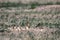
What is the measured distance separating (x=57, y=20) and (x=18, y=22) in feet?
10.00

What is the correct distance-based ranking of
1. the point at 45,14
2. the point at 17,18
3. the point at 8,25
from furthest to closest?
the point at 45,14
the point at 17,18
the point at 8,25

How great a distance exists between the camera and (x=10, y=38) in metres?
12.1

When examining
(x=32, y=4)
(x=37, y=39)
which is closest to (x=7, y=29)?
(x=37, y=39)

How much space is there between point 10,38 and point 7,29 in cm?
181

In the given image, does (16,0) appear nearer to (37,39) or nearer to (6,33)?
(6,33)

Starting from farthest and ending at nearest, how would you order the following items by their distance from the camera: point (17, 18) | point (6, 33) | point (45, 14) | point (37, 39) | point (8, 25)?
point (45, 14) → point (17, 18) → point (8, 25) → point (6, 33) → point (37, 39)

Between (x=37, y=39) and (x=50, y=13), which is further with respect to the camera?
(x=50, y=13)

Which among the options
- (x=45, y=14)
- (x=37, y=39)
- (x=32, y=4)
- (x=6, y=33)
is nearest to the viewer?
(x=37, y=39)

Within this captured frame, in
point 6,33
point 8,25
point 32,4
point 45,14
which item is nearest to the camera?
point 6,33

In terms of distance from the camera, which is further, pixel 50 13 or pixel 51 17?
pixel 50 13

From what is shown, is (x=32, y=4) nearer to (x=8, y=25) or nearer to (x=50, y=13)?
(x=50, y=13)

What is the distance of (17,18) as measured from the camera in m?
15.7

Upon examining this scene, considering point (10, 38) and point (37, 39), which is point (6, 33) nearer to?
point (10, 38)

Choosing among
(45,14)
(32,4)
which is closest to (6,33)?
(45,14)
